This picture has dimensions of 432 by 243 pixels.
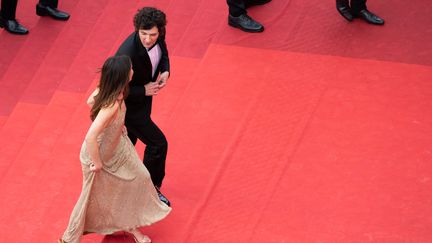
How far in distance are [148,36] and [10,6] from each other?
2.93 m

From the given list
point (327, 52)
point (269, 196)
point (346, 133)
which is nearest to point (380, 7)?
point (327, 52)

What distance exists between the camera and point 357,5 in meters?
6.98

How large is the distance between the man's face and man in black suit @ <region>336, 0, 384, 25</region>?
2.53 metres

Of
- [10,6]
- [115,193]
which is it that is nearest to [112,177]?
[115,193]

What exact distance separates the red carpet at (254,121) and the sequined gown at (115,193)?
0.85 feet

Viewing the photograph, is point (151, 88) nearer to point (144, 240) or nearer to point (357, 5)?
point (144, 240)

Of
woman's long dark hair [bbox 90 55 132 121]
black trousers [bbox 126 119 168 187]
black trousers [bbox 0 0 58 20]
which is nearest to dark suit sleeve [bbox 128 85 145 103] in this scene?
black trousers [bbox 126 119 168 187]

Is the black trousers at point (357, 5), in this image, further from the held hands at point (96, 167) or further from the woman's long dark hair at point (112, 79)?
the held hands at point (96, 167)

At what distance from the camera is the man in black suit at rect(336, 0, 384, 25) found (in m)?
6.98

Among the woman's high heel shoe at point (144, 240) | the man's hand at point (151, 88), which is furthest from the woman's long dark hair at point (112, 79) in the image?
the woman's high heel shoe at point (144, 240)

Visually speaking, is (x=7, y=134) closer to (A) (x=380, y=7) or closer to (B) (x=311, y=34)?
(B) (x=311, y=34)

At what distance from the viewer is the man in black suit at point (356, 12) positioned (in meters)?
6.98

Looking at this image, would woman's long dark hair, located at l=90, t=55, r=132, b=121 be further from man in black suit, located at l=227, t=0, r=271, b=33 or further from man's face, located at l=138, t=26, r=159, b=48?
man in black suit, located at l=227, t=0, r=271, b=33

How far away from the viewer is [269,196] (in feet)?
18.4
